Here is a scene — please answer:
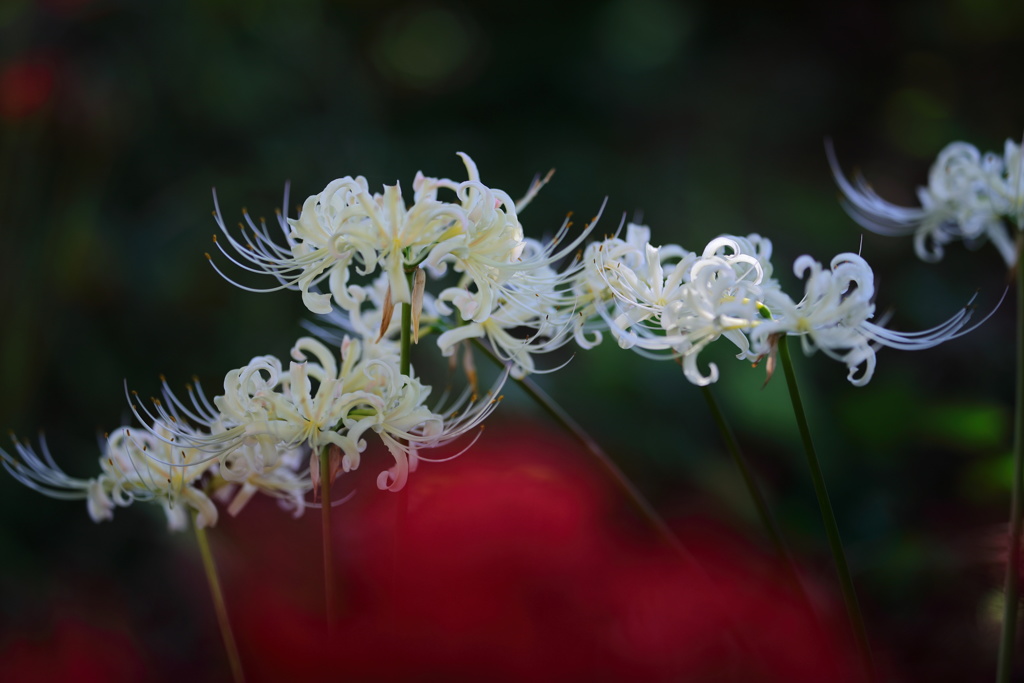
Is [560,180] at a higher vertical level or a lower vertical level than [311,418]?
higher

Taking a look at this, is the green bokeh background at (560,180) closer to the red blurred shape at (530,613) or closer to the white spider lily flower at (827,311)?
the white spider lily flower at (827,311)

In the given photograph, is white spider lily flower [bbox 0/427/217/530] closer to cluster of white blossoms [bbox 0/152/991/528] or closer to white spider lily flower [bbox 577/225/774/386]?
cluster of white blossoms [bbox 0/152/991/528]

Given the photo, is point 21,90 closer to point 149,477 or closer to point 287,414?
point 149,477

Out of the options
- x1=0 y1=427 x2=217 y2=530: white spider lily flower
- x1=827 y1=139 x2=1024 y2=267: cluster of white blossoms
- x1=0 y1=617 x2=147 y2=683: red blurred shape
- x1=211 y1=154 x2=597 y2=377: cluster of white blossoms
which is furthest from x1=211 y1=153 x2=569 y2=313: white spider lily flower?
x1=827 y1=139 x2=1024 y2=267: cluster of white blossoms

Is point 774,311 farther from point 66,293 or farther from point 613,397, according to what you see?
point 66,293

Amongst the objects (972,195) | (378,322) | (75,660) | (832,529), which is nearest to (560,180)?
(972,195)

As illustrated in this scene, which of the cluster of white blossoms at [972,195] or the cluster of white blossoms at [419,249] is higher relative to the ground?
the cluster of white blossoms at [972,195]

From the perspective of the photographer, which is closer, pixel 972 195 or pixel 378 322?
pixel 378 322

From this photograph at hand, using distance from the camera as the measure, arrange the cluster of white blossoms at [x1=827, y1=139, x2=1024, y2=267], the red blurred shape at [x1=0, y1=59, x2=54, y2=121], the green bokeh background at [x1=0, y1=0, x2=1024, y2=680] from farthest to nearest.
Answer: the red blurred shape at [x1=0, y1=59, x2=54, y2=121], the green bokeh background at [x1=0, y1=0, x2=1024, y2=680], the cluster of white blossoms at [x1=827, y1=139, x2=1024, y2=267]

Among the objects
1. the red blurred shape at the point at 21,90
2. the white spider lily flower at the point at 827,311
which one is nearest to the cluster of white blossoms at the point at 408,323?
the white spider lily flower at the point at 827,311
